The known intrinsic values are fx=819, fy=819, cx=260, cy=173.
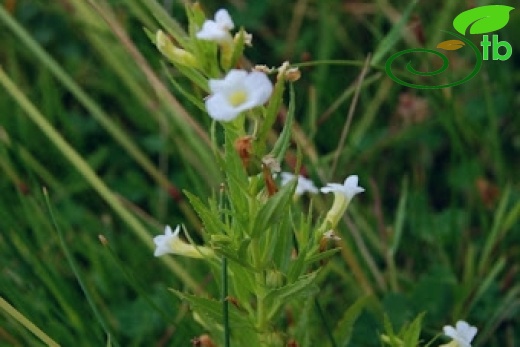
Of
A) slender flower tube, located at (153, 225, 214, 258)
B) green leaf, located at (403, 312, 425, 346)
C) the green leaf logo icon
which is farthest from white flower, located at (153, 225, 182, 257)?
the green leaf logo icon

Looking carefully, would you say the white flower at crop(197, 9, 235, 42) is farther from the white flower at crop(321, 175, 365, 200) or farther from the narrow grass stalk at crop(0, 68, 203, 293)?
the narrow grass stalk at crop(0, 68, 203, 293)

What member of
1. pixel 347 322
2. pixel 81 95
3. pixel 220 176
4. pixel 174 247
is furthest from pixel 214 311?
pixel 81 95

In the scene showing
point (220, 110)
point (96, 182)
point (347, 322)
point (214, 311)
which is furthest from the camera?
point (96, 182)

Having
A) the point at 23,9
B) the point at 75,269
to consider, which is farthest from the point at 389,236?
the point at 23,9

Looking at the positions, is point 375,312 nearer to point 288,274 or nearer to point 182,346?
point 182,346

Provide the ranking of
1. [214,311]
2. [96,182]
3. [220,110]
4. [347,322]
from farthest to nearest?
[96,182], [347,322], [214,311], [220,110]

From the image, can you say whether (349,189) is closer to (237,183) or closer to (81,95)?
(237,183)
